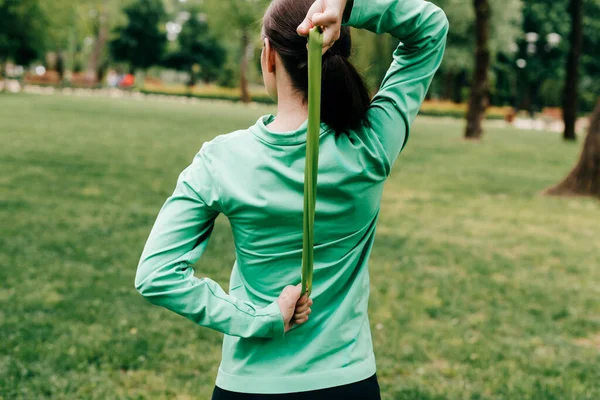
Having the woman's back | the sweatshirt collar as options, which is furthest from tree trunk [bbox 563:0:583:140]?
the sweatshirt collar

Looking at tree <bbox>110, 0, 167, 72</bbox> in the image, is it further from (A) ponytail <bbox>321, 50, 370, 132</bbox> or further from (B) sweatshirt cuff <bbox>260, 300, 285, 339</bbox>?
(B) sweatshirt cuff <bbox>260, 300, 285, 339</bbox>

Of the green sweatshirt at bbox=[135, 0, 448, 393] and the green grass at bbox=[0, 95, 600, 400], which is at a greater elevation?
the green sweatshirt at bbox=[135, 0, 448, 393]

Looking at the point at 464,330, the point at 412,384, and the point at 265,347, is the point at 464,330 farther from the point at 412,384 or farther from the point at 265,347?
the point at 265,347

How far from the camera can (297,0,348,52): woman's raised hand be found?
1361 mm

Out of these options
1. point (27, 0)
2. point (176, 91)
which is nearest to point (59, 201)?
point (27, 0)

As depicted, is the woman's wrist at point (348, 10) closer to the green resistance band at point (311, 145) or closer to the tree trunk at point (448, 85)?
the green resistance band at point (311, 145)

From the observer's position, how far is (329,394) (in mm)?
1645

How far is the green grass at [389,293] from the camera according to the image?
438 cm

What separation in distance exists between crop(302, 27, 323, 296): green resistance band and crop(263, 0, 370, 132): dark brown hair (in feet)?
0.56

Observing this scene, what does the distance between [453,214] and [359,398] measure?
27.9 feet

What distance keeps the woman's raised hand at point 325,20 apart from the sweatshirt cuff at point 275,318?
57 centimetres

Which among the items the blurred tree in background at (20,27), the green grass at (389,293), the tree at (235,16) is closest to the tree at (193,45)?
the tree at (235,16)

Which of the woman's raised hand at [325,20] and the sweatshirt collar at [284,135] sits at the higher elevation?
the woman's raised hand at [325,20]

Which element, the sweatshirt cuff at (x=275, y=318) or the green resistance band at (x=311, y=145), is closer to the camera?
the green resistance band at (x=311, y=145)
